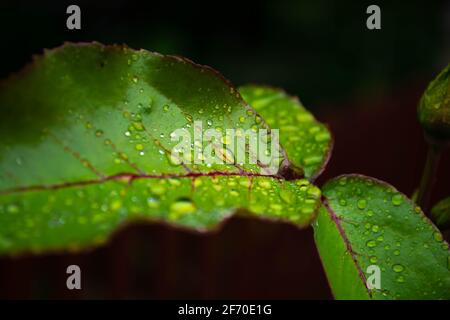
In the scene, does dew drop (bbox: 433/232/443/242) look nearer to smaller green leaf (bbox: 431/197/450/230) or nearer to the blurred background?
smaller green leaf (bbox: 431/197/450/230)

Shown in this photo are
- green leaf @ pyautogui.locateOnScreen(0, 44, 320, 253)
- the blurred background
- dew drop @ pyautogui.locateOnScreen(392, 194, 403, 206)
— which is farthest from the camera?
the blurred background

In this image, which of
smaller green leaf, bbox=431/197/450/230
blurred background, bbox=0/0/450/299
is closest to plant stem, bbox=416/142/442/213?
smaller green leaf, bbox=431/197/450/230

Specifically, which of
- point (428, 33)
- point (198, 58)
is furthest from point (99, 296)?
point (428, 33)

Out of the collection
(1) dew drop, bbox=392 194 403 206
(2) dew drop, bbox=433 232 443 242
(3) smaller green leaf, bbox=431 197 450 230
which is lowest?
(2) dew drop, bbox=433 232 443 242

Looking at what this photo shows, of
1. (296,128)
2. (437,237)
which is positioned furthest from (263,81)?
(437,237)

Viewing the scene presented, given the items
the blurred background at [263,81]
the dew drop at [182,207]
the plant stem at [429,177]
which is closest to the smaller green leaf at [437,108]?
the plant stem at [429,177]

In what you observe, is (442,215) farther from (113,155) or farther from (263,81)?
(263,81)

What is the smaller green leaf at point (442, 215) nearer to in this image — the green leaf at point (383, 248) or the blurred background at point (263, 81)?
the green leaf at point (383, 248)
